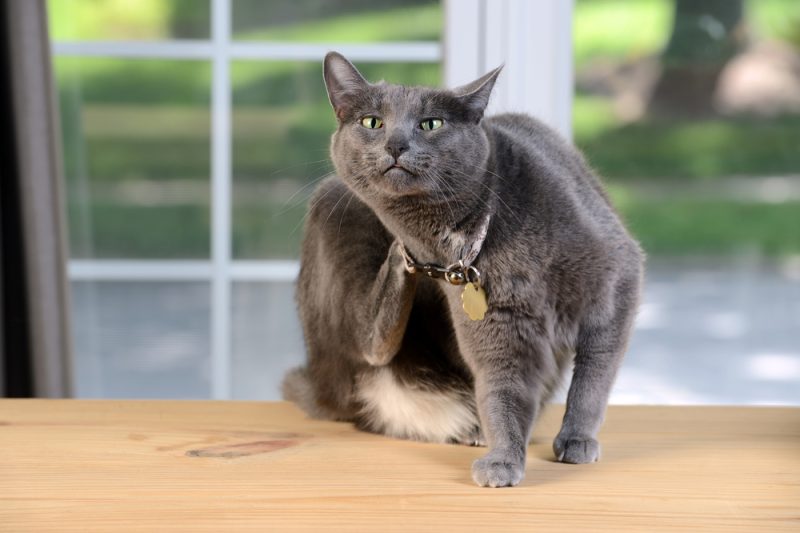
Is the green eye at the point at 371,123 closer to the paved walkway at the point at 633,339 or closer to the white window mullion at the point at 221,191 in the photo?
the paved walkway at the point at 633,339

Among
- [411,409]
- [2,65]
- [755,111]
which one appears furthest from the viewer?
[755,111]

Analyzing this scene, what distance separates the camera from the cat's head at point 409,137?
35.9 inches

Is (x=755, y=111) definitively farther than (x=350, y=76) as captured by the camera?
Yes

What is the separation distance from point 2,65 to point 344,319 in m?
0.82

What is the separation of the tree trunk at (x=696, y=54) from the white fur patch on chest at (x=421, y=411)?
136 centimetres

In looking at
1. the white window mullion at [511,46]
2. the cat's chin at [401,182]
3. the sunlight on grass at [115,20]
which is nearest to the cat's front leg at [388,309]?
the cat's chin at [401,182]

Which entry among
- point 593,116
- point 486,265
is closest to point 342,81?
point 486,265

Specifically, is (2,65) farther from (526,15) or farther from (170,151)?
(526,15)

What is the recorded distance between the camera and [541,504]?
2.76ft

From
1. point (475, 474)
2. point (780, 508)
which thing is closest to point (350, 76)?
point (475, 474)

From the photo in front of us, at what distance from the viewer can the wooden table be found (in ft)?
2.65

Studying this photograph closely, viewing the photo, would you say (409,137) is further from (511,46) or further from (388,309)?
(511,46)

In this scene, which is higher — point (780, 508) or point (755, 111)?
point (755, 111)

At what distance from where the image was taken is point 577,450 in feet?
3.14
